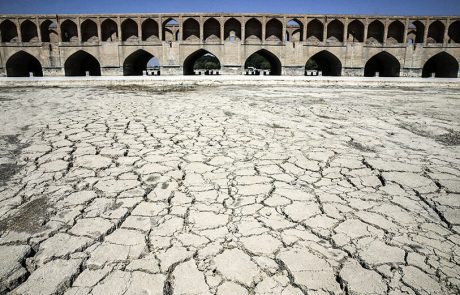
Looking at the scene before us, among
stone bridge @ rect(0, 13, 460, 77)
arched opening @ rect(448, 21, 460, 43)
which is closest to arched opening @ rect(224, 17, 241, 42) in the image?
stone bridge @ rect(0, 13, 460, 77)

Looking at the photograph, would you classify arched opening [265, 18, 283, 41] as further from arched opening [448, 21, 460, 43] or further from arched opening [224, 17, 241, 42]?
arched opening [448, 21, 460, 43]

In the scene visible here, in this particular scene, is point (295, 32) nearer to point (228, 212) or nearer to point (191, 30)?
point (191, 30)

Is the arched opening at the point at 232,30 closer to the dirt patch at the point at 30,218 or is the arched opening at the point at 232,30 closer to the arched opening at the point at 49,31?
the arched opening at the point at 49,31

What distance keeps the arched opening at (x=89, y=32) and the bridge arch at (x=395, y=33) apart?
21846 millimetres

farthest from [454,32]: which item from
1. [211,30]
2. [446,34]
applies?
[211,30]

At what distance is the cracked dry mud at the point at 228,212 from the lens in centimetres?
124

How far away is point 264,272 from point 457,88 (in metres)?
13.4

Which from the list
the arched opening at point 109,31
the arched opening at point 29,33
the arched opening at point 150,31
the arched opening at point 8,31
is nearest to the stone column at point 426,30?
the arched opening at point 150,31

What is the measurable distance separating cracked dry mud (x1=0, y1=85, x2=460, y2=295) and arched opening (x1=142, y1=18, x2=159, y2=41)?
65.3 ft

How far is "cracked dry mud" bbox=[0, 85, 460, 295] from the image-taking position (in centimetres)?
124

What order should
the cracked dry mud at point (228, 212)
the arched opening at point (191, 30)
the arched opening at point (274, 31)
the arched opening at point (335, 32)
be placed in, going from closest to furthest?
the cracked dry mud at point (228, 212), the arched opening at point (191, 30), the arched opening at point (274, 31), the arched opening at point (335, 32)

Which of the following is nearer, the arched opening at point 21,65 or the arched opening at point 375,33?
the arched opening at point 21,65

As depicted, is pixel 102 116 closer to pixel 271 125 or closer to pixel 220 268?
pixel 271 125

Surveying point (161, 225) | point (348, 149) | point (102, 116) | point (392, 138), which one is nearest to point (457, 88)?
point (392, 138)
